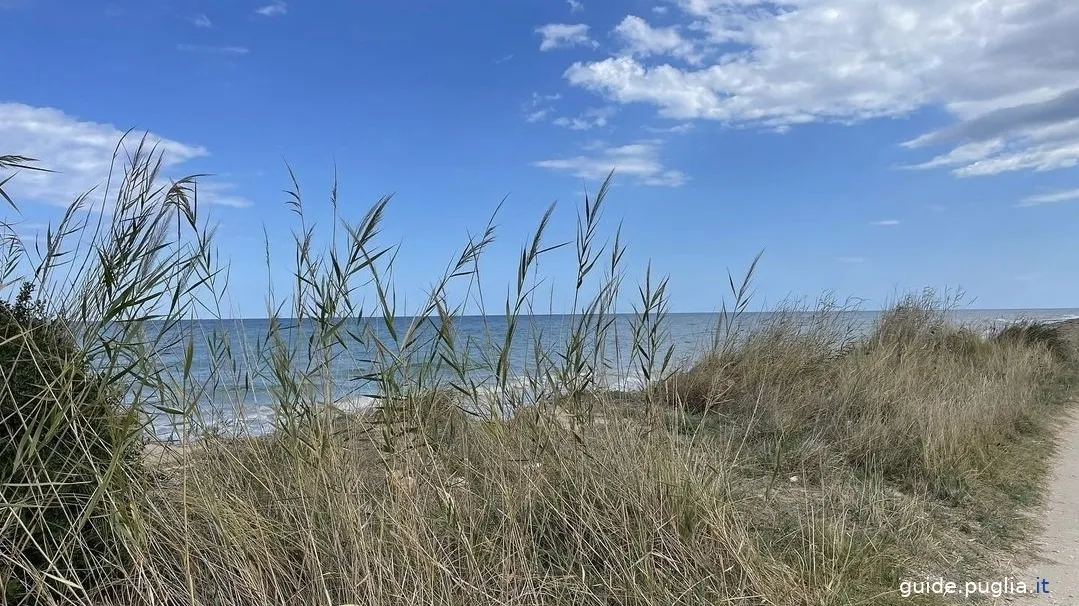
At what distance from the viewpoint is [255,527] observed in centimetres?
267

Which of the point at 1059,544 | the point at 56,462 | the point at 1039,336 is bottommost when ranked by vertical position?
the point at 1059,544

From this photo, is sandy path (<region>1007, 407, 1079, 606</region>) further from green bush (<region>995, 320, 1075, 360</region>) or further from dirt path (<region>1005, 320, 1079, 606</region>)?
green bush (<region>995, 320, 1075, 360</region>)

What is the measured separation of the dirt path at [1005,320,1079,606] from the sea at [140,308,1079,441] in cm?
233

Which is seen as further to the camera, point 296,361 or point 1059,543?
point 1059,543

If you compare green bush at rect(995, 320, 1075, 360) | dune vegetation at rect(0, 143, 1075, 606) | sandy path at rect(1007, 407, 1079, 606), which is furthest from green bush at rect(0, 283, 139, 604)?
green bush at rect(995, 320, 1075, 360)

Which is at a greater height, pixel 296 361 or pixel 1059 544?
pixel 296 361

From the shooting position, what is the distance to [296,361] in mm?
2979

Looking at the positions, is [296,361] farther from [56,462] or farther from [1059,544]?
[1059,544]

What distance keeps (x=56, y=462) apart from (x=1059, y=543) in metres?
5.31

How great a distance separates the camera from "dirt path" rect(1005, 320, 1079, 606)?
10.5ft

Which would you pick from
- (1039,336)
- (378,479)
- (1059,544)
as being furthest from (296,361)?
(1039,336)

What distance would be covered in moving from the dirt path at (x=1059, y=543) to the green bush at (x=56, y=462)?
4.11 meters

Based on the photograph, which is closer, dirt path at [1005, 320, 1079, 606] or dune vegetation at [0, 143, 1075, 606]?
dune vegetation at [0, 143, 1075, 606]

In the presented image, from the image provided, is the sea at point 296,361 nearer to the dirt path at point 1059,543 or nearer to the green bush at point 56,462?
the green bush at point 56,462
